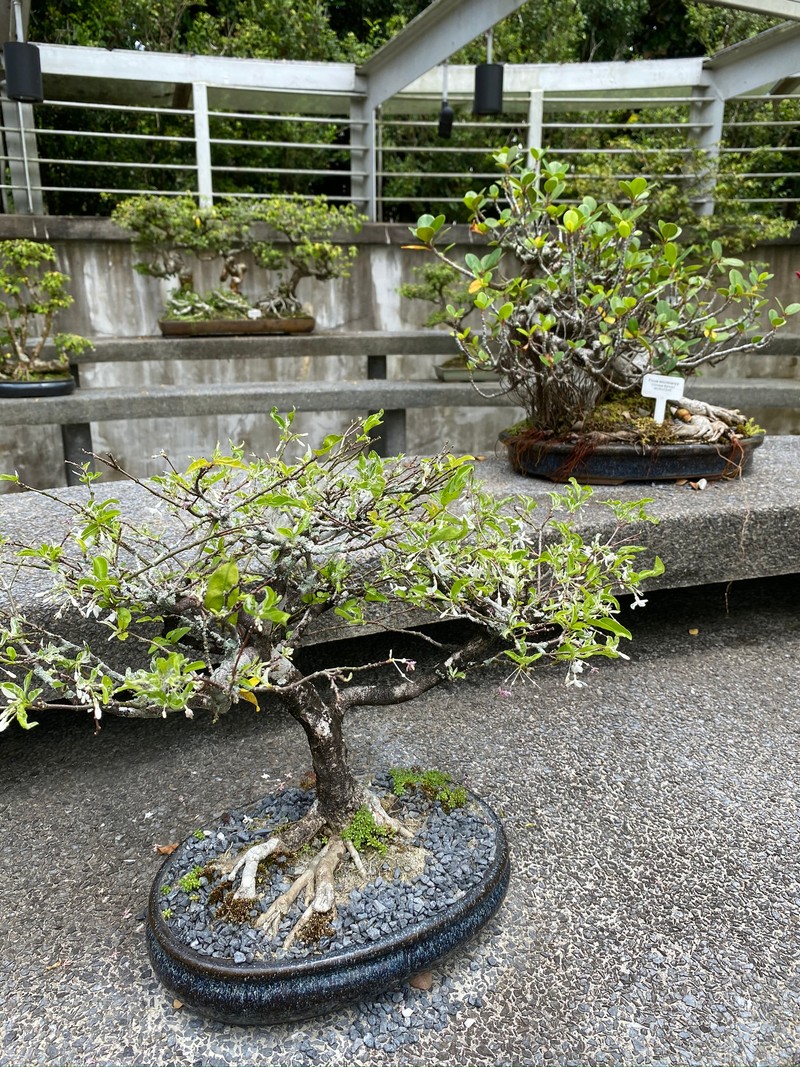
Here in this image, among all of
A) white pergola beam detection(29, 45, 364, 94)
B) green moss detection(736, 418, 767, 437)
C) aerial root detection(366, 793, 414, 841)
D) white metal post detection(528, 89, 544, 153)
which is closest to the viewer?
aerial root detection(366, 793, 414, 841)

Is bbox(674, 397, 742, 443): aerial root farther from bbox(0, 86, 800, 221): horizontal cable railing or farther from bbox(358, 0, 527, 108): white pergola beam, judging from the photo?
bbox(0, 86, 800, 221): horizontal cable railing

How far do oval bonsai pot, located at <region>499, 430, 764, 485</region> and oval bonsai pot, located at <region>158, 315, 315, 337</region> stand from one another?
3.22 metres

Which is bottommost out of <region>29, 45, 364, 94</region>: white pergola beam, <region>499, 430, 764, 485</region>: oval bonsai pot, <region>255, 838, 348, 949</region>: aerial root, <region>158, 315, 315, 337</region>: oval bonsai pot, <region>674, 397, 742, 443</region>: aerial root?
<region>255, 838, 348, 949</region>: aerial root

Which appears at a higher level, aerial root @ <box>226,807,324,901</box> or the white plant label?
the white plant label

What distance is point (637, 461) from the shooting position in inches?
116

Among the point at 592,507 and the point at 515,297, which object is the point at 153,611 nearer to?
the point at 592,507

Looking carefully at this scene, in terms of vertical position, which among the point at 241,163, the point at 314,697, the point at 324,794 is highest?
the point at 241,163

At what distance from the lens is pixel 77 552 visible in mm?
2197

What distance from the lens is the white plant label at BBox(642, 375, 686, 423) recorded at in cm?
294

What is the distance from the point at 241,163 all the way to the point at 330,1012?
28.4ft

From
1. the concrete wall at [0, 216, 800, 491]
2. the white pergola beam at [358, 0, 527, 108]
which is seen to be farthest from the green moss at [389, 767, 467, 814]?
the white pergola beam at [358, 0, 527, 108]

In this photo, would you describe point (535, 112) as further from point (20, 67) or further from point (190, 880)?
point (190, 880)

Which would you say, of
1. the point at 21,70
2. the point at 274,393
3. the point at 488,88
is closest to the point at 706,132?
the point at 488,88

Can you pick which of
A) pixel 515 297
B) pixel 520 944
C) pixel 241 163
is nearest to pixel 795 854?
pixel 520 944
